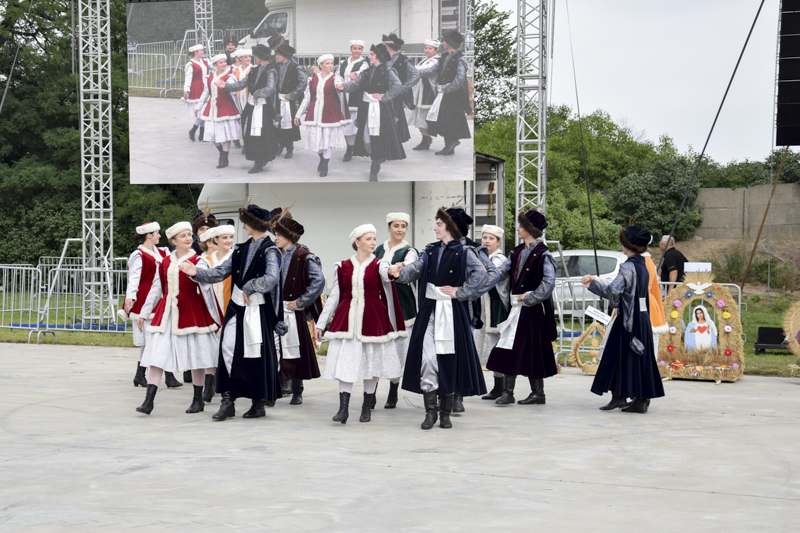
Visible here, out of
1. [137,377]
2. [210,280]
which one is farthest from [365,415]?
[137,377]

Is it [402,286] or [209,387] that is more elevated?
[402,286]

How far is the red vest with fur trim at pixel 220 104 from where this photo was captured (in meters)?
17.2

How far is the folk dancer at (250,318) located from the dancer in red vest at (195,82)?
11.0 metres

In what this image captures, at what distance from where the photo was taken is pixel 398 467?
5.48 meters

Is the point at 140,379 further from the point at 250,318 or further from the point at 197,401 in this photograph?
the point at 250,318

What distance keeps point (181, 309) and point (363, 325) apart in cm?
158


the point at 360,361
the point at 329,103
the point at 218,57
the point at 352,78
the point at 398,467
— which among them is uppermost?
the point at 218,57

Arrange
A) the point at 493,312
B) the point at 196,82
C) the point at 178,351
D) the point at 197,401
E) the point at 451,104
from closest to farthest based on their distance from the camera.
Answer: the point at 178,351, the point at 197,401, the point at 493,312, the point at 451,104, the point at 196,82

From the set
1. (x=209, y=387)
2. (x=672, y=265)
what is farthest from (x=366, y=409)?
(x=672, y=265)

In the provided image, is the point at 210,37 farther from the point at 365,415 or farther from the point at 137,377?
the point at 365,415

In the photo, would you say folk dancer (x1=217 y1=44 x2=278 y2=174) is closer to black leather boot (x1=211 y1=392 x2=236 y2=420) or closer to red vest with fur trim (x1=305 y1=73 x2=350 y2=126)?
red vest with fur trim (x1=305 y1=73 x2=350 y2=126)

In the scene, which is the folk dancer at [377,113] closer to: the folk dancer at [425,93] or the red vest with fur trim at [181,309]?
the folk dancer at [425,93]

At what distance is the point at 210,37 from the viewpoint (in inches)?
701

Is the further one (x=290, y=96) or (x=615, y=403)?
(x=290, y=96)
